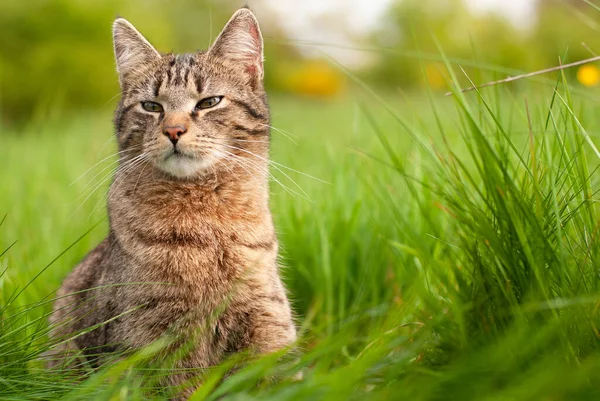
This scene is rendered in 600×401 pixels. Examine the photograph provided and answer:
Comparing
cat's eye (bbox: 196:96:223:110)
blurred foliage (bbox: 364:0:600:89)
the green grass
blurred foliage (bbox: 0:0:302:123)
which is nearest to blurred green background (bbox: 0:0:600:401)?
the green grass

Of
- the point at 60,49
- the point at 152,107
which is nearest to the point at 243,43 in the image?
the point at 152,107

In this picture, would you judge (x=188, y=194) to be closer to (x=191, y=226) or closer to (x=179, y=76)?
(x=191, y=226)

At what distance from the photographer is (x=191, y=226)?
2.43 m

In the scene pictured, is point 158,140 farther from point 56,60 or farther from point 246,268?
point 56,60

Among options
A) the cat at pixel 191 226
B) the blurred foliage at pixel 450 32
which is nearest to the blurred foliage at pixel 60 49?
the blurred foliage at pixel 450 32

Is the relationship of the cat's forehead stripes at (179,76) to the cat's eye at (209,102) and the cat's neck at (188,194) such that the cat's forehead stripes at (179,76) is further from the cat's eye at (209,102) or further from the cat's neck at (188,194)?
the cat's neck at (188,194)

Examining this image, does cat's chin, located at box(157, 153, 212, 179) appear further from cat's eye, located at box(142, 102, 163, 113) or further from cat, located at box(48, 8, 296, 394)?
cat's eye, located at box(142, 102, 163, 113)

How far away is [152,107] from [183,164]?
0.38 meters

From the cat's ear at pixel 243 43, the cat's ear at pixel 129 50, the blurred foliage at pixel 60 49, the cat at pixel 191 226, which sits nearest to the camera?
the cat at pixel 191 226

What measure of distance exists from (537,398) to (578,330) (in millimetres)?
402

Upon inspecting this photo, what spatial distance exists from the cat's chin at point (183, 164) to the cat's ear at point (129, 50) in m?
0.66

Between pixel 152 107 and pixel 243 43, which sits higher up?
pixel 243 43

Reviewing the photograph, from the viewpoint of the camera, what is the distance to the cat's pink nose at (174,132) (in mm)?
2379

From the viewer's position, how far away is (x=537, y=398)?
1480 mm
